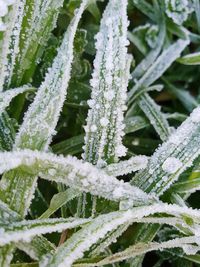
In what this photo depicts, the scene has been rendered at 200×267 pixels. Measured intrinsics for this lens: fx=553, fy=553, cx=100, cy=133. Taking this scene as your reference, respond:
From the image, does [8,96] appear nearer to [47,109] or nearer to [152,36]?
[47,109]

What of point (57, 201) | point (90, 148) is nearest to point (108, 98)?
point (90, 148)

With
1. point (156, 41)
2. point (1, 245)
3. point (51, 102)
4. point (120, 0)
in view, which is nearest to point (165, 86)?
point (156, 41)

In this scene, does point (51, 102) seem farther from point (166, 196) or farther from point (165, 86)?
point (165, 86)

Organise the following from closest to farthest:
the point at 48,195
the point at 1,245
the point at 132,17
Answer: the point at 1,245, the point at 48,195, the point at 132,17

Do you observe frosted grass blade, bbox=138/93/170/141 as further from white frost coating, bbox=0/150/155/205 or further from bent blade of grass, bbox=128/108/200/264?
white frost coating, bbox=0/150/155/205

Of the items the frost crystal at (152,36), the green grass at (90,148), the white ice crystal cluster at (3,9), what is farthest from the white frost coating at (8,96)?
the frost crystal at (152,36)

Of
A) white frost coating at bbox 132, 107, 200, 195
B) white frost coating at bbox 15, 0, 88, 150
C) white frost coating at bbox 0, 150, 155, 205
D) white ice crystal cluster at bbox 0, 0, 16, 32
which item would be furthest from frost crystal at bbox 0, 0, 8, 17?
white frost coating at bbox 132, 107, 200, 195

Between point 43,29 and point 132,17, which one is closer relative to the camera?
point 43,29
